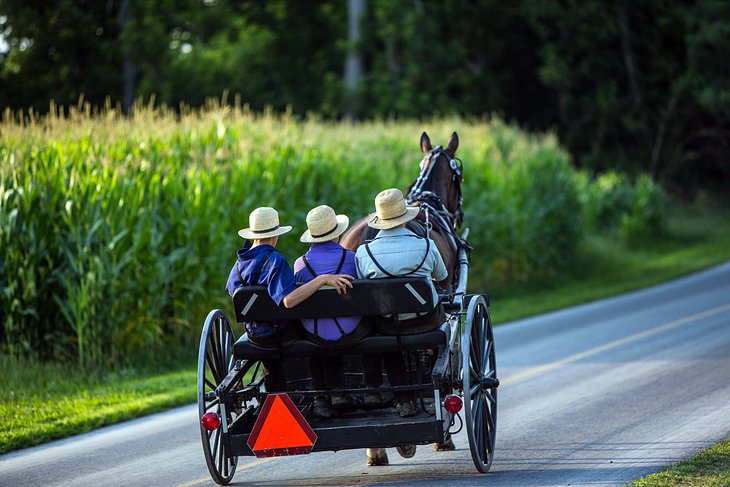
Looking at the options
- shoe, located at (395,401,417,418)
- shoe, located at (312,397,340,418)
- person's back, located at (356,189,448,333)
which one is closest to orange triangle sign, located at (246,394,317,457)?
shoe, located at (312,397,340,418)

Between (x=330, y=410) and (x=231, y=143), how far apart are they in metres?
8.81

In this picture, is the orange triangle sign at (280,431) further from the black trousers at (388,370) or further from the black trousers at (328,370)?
the black trousers at (388,370)

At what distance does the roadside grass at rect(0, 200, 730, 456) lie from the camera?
34.5 feet

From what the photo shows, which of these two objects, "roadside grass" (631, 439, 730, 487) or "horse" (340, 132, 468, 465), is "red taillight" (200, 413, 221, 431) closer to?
"horse" (340, 132, 468, 465)

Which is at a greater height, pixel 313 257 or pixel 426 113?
pixel 313 257

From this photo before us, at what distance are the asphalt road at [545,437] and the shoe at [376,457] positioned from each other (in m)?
0.09

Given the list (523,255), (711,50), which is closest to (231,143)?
(523,255)

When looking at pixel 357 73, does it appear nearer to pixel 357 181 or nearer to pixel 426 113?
pixel 426 113

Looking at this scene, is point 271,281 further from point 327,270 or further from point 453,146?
point 453,146

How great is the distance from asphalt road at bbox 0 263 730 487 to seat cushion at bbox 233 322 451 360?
3.01 feet

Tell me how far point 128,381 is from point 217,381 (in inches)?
172

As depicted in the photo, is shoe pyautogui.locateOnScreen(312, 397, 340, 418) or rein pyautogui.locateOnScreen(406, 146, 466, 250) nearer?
shoe pyautogui.locateOnScreen(312, 397, 340, 418)

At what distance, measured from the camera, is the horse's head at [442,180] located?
1052 cm

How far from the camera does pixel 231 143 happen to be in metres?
16.1
